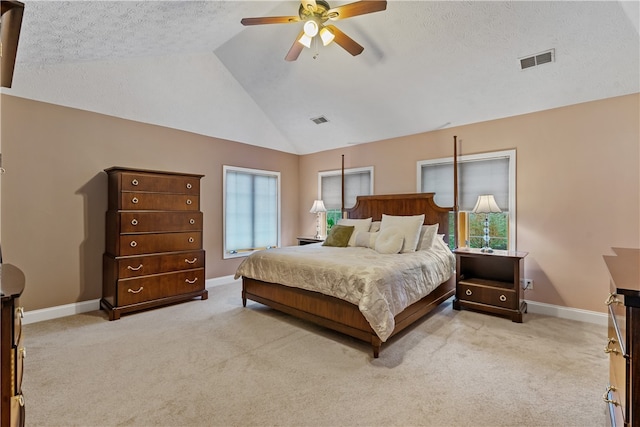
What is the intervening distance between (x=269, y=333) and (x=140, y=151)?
3173 millimetres

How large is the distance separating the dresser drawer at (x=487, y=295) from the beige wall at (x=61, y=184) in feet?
Result: 14.8

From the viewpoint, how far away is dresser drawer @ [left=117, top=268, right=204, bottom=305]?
11.8 feet

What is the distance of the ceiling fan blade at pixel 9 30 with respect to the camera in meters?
1.17

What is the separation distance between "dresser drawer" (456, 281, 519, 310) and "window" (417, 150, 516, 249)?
2.27 ft

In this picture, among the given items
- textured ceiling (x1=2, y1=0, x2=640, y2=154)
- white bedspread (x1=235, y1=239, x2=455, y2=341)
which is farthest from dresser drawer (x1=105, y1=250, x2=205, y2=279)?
textured ceiling (x1=2, y1=0, x2=640, y2=154)

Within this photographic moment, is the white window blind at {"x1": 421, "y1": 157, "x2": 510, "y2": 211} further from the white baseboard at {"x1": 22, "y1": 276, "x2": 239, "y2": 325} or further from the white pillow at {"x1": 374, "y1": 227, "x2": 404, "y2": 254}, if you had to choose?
the white baseboard at {"x1": 22, "y1": 276, "x2": 239, "y2": 325}

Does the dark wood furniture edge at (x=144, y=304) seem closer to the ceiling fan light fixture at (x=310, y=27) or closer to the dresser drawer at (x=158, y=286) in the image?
the dresser drawer at (x=158, y=286)

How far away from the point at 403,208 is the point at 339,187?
1544 millimetres

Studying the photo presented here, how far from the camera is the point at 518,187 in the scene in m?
3.85

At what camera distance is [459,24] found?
9.77 ft

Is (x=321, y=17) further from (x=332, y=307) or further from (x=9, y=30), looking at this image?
(x=332, y=307)

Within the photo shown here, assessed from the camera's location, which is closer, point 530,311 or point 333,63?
point 530,311

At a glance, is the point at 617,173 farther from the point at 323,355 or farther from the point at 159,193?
the point at 159,193

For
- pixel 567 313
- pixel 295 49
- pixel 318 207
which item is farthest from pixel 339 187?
pixel 567 313
